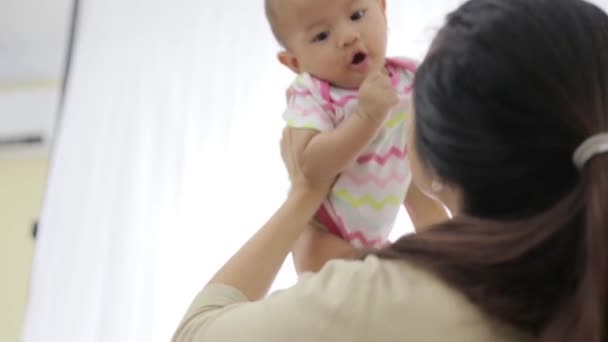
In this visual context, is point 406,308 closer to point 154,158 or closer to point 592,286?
point 592,286

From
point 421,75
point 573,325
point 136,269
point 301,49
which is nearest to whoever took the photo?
point 573,325

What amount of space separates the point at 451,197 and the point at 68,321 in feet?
2.65

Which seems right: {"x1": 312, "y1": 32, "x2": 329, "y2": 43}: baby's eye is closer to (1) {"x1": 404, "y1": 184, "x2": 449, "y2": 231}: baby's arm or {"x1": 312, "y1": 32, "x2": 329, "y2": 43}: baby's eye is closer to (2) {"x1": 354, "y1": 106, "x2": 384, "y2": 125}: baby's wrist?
(2) {"x1": 354, "y1": 106, "x2": 384, "y2": 125}: baby's wrist

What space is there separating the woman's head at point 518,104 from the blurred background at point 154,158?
22.1 inches

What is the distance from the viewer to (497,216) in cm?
69

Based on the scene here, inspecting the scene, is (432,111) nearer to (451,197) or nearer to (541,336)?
(451,197)

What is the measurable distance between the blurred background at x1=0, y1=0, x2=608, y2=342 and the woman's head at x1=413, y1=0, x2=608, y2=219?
56 centimetres

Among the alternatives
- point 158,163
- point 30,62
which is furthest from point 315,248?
point 30,62

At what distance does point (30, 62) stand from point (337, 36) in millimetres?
1547

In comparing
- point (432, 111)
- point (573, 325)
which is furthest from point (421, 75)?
point (573, 325)

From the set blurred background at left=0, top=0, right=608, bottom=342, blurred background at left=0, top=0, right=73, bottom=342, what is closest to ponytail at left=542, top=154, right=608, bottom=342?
blurred background at left=0, top=0, right=608, bottom=342

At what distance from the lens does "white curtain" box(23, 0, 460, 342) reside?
50.6 inches

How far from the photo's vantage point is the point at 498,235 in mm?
648

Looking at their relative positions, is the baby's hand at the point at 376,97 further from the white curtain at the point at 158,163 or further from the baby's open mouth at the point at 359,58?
the white curtain at the point at 158,163
